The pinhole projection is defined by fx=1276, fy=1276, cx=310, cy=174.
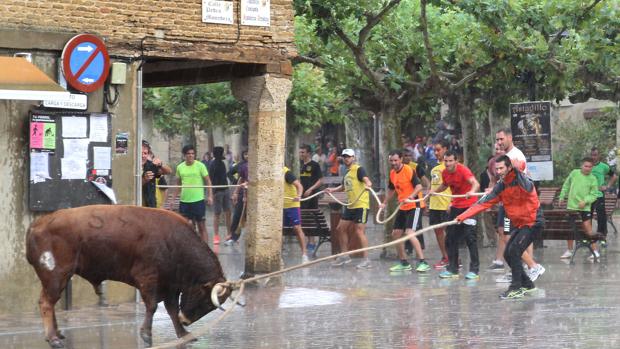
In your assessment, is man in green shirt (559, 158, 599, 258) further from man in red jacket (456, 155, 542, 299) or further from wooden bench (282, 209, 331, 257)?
man in red jacket (456, 155, 542, 299)

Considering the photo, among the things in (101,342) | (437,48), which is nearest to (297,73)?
(437,48)

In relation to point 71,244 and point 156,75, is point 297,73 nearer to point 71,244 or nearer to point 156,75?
point 156,75

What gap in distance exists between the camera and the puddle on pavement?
14188mm

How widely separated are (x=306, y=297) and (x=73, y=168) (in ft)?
10.4

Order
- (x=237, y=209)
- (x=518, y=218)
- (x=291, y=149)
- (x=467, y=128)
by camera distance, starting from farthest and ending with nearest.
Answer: (x=291, y=149) → (x=237, y=209) → (x=467, y=128) → (x=518, y=218)

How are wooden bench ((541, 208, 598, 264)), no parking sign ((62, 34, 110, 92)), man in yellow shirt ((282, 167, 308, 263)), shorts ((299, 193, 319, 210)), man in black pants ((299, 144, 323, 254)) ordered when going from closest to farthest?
no parking sign ((62, 34, 110, 92))
wooden bench ((541, 208, 598, 264))
man in yellow shirt ((282, 167, 308, 263))
man in black pants ((299, 144, 323, 254))
shorts ((299, 193, 319, 210))

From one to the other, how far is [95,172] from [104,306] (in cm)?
146

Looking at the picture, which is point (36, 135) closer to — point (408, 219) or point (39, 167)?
point (39, 167)

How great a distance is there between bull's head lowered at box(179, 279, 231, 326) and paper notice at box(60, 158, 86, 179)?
313 cm

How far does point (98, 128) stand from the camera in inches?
546

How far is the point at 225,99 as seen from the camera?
3138cm

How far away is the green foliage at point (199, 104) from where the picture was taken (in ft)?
103

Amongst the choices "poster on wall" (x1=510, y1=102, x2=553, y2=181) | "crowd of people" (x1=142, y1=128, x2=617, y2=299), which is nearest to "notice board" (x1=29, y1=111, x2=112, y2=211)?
"crowd of people" (x1=142, y1=128, x2=617, y2=299)

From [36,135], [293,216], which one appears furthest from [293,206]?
[36,135]
